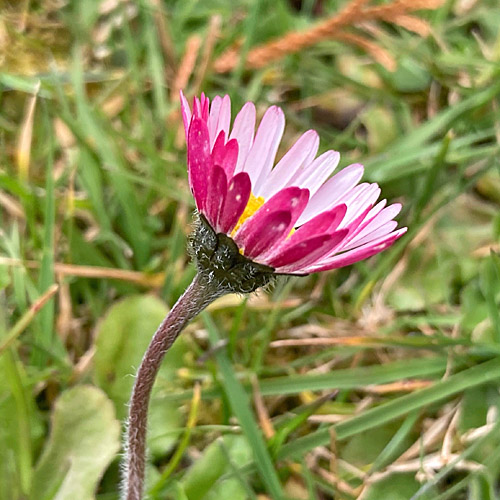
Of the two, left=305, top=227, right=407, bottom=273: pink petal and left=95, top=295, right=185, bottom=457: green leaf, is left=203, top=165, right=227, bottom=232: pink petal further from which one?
left=95, top=295, right=185, bottom=457: green leaf

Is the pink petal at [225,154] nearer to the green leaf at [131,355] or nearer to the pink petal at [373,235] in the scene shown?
the pink petal at [373,235]

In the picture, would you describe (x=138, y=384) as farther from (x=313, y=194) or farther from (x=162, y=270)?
(x=162, y=270)

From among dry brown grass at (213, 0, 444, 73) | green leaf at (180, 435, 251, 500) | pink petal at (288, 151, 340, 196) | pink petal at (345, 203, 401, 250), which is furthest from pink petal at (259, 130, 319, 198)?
dry brown grass at (213, 0, 444, 73)

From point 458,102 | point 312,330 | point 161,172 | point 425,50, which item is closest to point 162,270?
point 161,172

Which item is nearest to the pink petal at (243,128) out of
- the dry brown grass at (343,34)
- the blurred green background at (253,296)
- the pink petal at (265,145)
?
the pink petal at (265,145)

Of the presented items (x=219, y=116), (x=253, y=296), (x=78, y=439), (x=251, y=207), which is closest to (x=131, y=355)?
(x=78, y=439)
